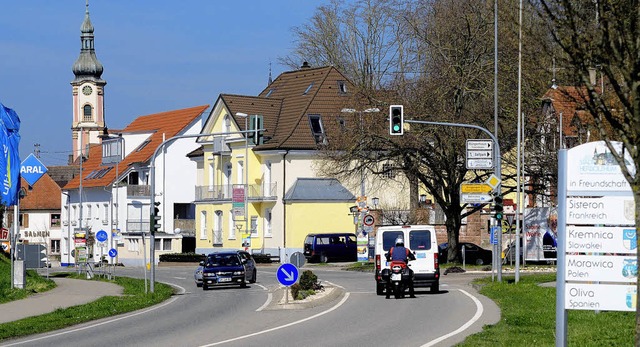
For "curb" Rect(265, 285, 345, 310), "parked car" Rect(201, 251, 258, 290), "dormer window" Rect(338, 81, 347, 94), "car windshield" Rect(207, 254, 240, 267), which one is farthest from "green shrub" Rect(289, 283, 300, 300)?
"dormer window" Rect(338, 81, 347, 94)

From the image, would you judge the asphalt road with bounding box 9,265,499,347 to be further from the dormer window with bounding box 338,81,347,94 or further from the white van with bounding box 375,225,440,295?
the dormer window with bounding box 338,81,347,94

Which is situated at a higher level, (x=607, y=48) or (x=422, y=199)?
(x=607, y=48)

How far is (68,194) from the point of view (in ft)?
354

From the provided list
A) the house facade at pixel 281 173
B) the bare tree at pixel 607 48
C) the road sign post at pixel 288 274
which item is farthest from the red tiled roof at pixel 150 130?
the bare tree at pixel 607 48

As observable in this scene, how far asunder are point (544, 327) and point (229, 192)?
61.3m

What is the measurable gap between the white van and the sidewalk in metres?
8.72

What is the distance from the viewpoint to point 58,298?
122ft

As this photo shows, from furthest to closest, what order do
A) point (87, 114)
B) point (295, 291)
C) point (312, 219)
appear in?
1. point (87, 114)
2. point (312, 219)
3. point (295, 291)


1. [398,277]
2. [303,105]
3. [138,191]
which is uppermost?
[303,105]

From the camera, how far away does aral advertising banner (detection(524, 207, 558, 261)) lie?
189 ft

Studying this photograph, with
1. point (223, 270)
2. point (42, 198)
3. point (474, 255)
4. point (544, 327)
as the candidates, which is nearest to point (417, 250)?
point (223, 270)

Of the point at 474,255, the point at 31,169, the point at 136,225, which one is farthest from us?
the point at 136,225

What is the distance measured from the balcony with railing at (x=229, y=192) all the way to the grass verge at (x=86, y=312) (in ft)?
115

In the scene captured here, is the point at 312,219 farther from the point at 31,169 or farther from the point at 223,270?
the point at 223,270
